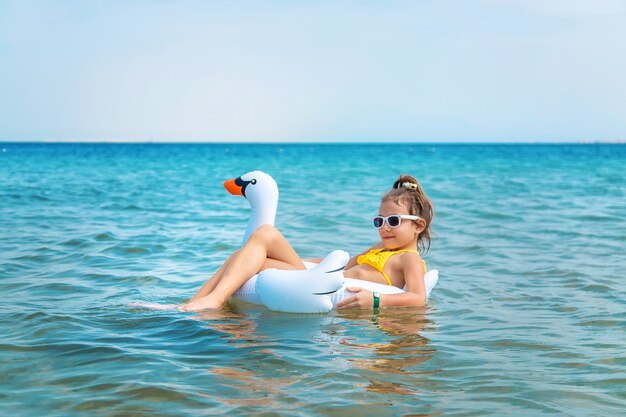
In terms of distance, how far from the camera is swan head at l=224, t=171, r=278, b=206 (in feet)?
19.0

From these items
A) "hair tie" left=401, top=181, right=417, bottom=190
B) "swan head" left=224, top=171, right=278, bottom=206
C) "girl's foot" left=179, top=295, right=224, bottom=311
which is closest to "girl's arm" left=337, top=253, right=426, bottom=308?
"hair tie" left=401, top=181, right=417, bottom=190

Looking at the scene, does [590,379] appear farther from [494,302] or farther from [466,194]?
[466,194]

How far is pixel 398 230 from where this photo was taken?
560 cm

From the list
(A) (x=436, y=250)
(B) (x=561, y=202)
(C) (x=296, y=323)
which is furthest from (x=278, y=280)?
(B) (x=561, y=202)

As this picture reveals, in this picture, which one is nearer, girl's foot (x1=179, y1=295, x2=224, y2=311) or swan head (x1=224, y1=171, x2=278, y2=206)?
girl's foot (x1=179, y1=295, x2=224, y2=311)

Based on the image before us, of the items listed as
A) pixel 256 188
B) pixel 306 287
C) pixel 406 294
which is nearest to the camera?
pixel 306 287

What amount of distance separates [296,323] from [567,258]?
4.43 metres

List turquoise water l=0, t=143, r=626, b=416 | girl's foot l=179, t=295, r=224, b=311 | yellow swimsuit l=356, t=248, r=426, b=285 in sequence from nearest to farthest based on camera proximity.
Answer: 1. turquoise water l=0, t=143, r=626, b=416
2. girl's foot l=179, t=295, r=224, b=311
3. yellow swimsuit l=356, t=248, r=426, b=285

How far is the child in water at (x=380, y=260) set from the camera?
5.29 m

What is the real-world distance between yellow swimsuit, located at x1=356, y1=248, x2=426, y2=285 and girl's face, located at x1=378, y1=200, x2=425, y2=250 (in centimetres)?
6

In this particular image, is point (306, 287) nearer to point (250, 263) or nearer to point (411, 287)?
point (250, 263)

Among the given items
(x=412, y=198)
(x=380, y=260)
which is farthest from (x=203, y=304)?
(x=412, y=198)

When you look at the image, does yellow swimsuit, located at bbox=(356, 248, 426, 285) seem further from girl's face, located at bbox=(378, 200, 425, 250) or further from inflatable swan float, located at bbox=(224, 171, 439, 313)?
inflatable swan float, located at bbox=(224, 171, 439, 313)

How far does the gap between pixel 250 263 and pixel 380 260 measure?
3.23 feet
